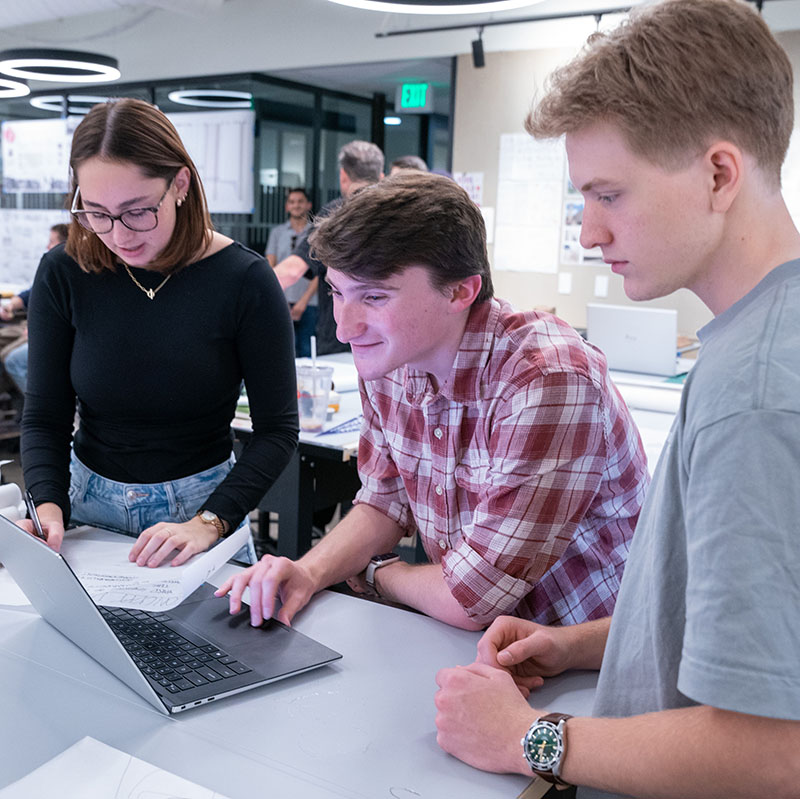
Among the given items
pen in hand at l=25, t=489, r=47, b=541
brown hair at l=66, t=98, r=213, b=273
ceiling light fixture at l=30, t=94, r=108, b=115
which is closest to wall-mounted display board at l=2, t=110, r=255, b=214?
ceiling light fixture at l=30, t=94, r=108, b=115

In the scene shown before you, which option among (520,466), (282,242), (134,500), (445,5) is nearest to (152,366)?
(134,500)

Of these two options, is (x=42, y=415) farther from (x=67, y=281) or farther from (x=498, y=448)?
(x=498, y=448)

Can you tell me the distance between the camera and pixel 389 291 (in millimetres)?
1252

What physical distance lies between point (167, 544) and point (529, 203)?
4577mm

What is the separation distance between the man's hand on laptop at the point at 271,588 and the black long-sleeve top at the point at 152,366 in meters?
0.28

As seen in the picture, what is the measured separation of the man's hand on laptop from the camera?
1.21 meters

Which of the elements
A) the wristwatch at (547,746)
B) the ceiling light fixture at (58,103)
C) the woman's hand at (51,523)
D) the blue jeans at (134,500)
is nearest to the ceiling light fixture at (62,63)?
the ceiling light fixture at (58,103)

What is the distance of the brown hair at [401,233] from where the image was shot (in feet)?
4.03

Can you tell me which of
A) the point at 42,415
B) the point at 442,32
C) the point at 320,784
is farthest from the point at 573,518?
the point at 442,32

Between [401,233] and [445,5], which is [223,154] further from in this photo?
[401,233]

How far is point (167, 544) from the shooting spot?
4.46ft

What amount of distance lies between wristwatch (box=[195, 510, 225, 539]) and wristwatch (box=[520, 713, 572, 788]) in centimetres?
79

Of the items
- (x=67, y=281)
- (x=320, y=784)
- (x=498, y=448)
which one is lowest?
(x=320, y=784)

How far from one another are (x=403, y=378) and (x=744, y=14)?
0.77 m
